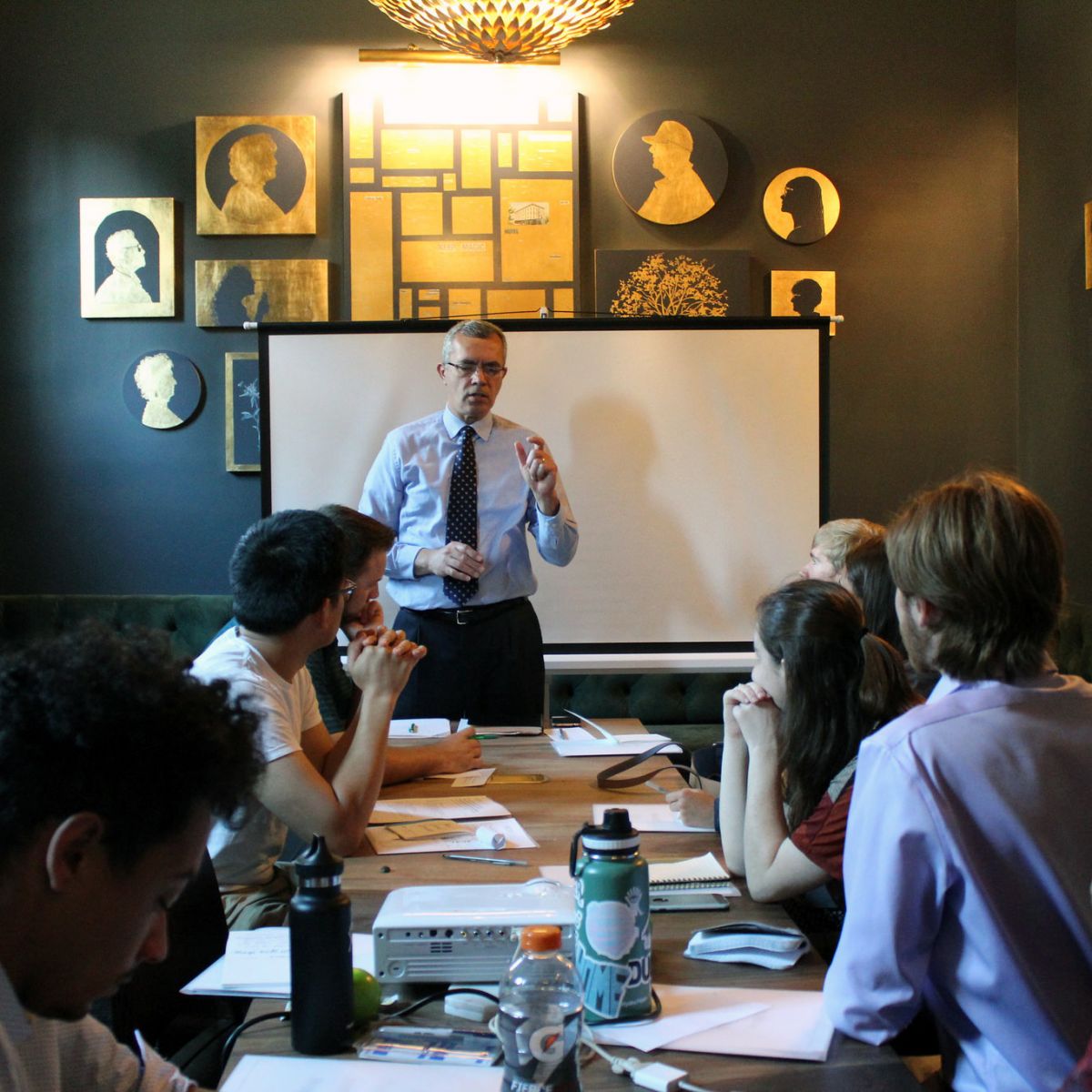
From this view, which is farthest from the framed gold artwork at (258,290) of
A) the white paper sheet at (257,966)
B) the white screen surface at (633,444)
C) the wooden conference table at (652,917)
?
the white paper sheet at (257,966)

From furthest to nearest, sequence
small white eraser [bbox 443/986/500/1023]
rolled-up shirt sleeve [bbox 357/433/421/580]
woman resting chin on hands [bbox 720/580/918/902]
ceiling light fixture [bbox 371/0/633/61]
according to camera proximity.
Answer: rolled-up shirt sleeve [bbox 357/433/421/580] < ceiling light fixture [bbox 371/0/633/61] < woman resting chin on hands [bbox 720/580/918/902] < small white eraser [bbox 443/986/500/1023]

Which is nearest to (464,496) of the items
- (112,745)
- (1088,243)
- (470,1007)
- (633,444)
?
(633,444)

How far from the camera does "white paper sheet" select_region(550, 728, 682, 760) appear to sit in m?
2.57

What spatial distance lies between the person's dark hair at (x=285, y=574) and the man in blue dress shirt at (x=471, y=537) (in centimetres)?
146

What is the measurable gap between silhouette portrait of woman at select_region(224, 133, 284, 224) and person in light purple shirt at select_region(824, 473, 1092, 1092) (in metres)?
3.71

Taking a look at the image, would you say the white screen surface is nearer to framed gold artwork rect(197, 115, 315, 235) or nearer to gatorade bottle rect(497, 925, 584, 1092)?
framed gold artwork rect(197, 115, 315, 235)

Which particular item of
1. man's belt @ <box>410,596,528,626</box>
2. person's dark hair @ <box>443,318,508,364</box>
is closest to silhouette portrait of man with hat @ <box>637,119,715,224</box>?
person's dark hair @ <box>443,318,508,364</box>

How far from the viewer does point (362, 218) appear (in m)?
4.41

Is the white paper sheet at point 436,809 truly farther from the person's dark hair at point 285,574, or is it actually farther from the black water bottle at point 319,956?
the black water bottle at point 319,956

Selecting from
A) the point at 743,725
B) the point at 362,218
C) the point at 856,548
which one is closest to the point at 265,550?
the point at 743,725

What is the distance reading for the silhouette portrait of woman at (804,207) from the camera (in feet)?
14.6

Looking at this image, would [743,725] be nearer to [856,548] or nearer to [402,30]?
[856,548]

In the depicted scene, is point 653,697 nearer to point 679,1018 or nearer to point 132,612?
point 132,612

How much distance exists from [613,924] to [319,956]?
28cm
